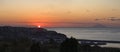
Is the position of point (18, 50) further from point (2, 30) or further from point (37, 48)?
point (2, 30)

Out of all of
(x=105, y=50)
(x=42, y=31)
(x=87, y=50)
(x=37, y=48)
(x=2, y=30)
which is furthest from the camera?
(x=42, y=31)

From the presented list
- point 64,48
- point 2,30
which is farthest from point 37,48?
point 2,30

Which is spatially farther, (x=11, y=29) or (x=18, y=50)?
(x=11, y=29)

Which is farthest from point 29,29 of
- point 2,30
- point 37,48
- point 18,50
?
point 37,48

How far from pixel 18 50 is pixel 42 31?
193ft

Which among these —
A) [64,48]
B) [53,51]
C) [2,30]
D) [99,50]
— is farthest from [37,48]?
[2,30]

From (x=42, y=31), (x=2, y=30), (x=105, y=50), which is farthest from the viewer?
(x=42, y=31)

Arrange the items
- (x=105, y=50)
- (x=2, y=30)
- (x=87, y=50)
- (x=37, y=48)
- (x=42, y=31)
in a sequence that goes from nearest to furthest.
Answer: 1. (x=37, y=48)
2. (x=87, y=50)
3. (x=105, y=50)
4. (x=2, y=30)
5. (x=42, y=31)

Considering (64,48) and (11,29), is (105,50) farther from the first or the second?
(11,29)

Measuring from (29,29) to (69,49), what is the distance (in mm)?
67324

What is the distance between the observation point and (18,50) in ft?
77.6

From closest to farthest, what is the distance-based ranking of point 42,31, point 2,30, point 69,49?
point 69,49, point 2,30, point 42,31

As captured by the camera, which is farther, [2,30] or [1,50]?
[2,30]

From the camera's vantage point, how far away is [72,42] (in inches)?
592
